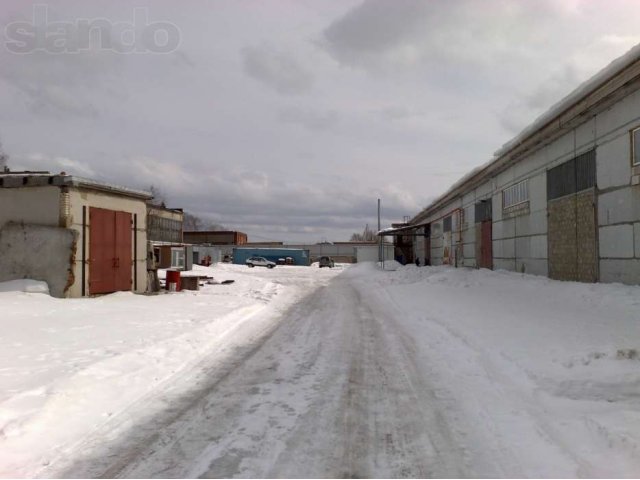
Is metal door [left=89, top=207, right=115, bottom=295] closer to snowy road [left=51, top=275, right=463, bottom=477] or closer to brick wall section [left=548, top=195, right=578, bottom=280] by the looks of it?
snowy road [left=51, top=275, right=463, bottom=477]

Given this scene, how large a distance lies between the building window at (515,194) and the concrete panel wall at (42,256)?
1606 cm

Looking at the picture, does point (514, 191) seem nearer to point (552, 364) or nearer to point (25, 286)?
point (552, 364)

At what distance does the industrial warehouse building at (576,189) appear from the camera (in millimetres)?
11023

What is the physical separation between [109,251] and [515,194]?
15809 mm

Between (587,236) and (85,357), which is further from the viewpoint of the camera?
(587,236)

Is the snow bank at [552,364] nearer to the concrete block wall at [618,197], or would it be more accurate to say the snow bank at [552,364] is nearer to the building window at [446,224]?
the concrete block wall at [618,197]

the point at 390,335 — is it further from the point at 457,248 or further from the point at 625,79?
the point at 457,248

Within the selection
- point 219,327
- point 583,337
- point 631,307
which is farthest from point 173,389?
point 631,307

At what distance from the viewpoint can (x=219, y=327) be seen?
1088cm

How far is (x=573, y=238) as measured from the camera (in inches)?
542

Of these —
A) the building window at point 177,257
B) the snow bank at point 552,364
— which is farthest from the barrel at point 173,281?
the building window at point 177,257

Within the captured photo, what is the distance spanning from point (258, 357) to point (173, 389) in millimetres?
2090

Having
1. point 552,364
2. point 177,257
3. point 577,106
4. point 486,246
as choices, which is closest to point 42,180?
point 552,364

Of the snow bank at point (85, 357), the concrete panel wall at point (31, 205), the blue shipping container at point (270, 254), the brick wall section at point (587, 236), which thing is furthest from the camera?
the blue shipping container at point (270, 254)
